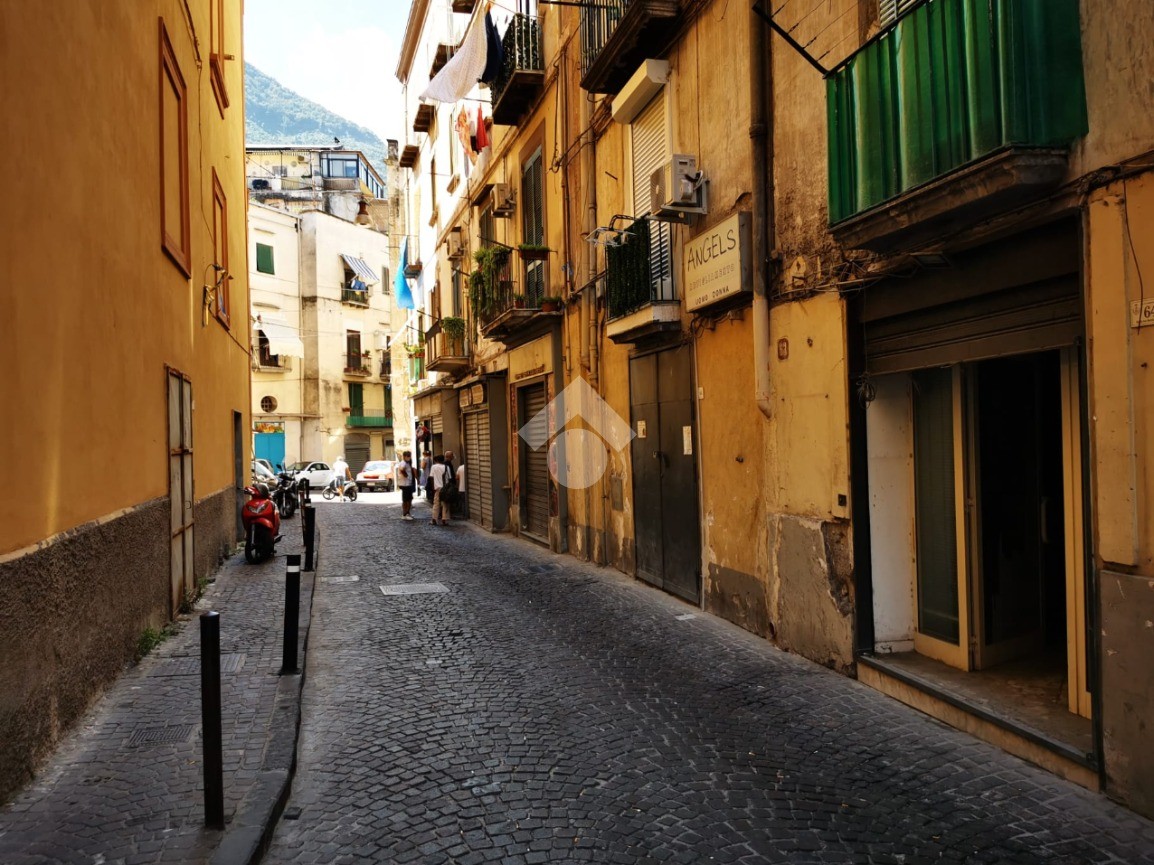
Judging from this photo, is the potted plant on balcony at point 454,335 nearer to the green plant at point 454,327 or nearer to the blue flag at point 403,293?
the green plant at point 454,327

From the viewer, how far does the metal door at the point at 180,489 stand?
8523mm

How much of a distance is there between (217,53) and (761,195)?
10375 millimetres

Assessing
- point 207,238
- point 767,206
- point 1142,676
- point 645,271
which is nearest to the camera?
point 1142,676

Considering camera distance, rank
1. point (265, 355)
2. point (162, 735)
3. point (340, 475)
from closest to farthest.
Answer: point (162, 735) < point (340, 475) < point (265, 355)

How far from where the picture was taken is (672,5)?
923 cm

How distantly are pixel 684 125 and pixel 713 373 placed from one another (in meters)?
2.91

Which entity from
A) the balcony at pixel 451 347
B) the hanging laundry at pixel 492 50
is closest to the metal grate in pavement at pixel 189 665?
the hanging laundry at pixel 492 50

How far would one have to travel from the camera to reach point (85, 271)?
5.66 m

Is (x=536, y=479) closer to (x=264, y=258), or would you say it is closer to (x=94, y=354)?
(x=94, y=354)

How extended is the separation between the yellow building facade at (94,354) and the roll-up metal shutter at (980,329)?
551 cm

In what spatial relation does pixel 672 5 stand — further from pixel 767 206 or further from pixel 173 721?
pixel 173 721

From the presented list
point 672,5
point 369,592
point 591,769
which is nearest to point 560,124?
point 672,5

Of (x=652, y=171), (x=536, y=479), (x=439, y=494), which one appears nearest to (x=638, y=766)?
(x=652, y=171)

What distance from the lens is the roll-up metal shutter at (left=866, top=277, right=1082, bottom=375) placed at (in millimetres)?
4641
